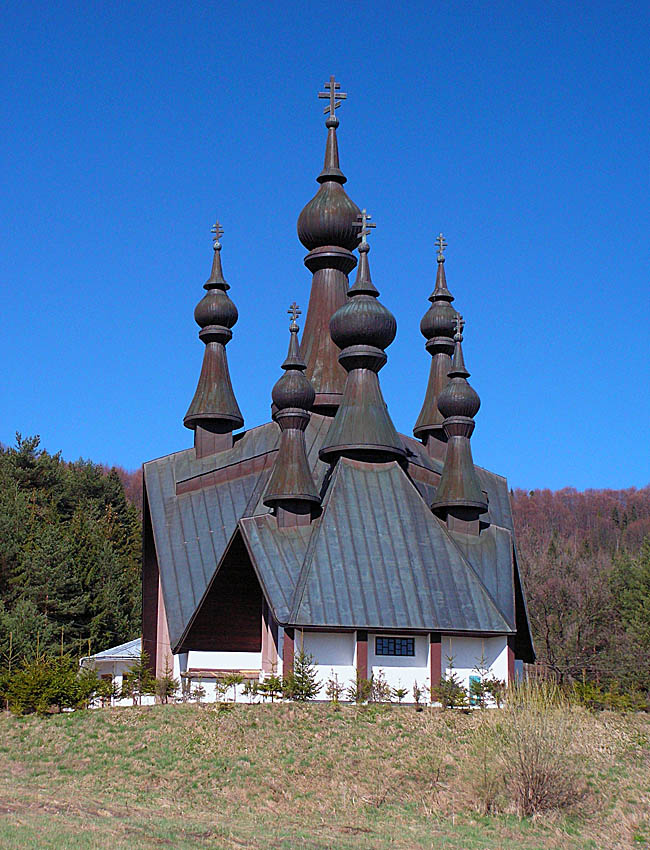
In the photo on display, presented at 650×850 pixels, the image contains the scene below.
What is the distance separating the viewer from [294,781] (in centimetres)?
1736

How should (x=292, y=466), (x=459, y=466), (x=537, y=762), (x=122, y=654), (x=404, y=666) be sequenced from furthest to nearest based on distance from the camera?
(x=122, y=654) < (x=459, y=466) < (x=292, y=466) < (x=404, y=666) < (x=537, y=762)

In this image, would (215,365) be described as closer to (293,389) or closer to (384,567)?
(293,389)

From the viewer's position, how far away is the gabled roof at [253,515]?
23.7 metres

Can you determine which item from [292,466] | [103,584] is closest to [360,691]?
[292,466]

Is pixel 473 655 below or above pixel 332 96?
below

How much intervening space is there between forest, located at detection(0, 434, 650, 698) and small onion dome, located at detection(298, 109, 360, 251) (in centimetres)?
1564

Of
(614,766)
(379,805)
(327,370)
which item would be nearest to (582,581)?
(327,370)

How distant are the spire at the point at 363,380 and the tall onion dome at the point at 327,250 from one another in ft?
10.1

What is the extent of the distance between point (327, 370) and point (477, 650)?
30.3ft

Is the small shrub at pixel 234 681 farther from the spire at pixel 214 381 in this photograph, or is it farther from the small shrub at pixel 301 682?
the spire at pixel 214 381

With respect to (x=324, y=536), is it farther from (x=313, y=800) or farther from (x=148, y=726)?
(x=313, y=800)

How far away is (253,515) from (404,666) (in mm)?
5304

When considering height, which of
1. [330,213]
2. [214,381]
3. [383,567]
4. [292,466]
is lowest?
[383,567]

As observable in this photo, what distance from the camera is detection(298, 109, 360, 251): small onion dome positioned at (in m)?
30.6
